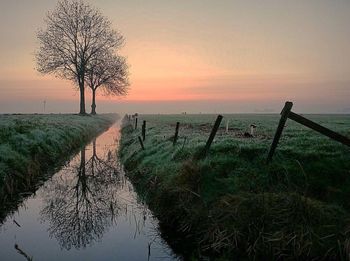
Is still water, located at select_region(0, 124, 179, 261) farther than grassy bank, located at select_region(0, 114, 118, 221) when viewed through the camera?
No

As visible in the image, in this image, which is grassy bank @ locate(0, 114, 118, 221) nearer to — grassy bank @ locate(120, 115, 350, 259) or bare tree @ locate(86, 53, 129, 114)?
grassy bank @ locate(120, 115, 350, 259)

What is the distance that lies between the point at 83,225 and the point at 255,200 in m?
5.47

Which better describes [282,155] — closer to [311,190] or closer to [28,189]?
[311,190]

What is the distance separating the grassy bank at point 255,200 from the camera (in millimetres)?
8898

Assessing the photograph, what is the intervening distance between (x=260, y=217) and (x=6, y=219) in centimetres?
817

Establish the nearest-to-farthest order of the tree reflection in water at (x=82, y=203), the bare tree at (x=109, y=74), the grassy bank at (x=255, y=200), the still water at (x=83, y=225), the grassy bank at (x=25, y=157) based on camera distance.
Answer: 1. the grassy bank at (x=255, y=200)
2. the still water at (x=83, y=225)
3. the tree reflection in water at (x=82, y=203)
4. the grassy bank at (x=25, y=157)
5. the bare tree at (x=109, y=74)

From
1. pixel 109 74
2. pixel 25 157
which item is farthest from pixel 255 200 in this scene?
pixel 109 74

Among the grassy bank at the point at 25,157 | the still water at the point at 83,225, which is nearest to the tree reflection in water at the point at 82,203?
the still water at the point at 83,225

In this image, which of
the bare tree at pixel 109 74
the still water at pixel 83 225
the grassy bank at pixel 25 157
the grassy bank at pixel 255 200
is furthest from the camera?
the bare tree at pixel 109 74

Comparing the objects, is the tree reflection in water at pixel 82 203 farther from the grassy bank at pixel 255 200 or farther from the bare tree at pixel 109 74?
the bare tree at pixel 109 74

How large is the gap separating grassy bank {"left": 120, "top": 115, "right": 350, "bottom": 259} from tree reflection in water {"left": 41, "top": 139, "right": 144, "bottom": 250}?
1.56 m

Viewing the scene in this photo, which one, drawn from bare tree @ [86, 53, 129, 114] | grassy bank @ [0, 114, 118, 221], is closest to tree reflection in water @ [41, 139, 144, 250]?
grassy bank @ [0, 114, 118, 221]

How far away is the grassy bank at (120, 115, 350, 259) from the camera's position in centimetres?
890

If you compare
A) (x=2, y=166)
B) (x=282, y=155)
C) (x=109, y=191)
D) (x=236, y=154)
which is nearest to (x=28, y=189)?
(x=2, y=166)
